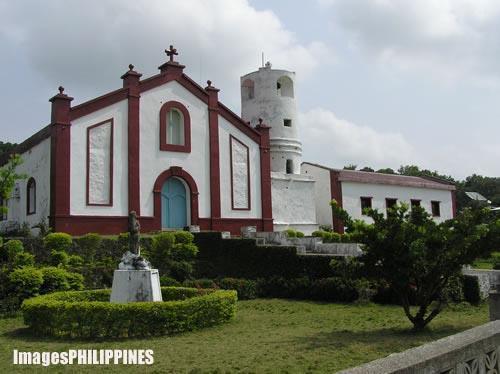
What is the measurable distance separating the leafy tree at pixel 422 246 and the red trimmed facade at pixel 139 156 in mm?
13505

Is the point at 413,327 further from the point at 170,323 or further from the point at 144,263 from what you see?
the point at 144,263

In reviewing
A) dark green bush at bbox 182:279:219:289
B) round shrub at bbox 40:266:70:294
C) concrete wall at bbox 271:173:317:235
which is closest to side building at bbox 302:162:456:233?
concrete wall at bbox 271:173:317:235

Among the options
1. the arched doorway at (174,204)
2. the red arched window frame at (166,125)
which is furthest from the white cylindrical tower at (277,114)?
the arched doorway at (174,204)

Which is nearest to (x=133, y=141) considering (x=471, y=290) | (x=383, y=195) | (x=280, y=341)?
(x=471, y=290)

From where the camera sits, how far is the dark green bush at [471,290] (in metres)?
14.6

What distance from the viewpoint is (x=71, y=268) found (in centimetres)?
1678

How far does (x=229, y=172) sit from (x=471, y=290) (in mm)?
13391

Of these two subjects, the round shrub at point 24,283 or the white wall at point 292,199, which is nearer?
the round shrub at point 24,283

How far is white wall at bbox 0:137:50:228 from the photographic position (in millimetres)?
21703

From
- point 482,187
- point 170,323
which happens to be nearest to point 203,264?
point 170,323

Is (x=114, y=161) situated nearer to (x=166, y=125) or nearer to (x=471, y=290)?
(x=166, y=125)

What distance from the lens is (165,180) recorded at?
23.7m

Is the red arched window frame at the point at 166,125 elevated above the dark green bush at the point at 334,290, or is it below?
above

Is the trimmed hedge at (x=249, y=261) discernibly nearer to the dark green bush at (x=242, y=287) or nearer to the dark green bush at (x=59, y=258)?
the dark green bush at (x=242, y=287)
